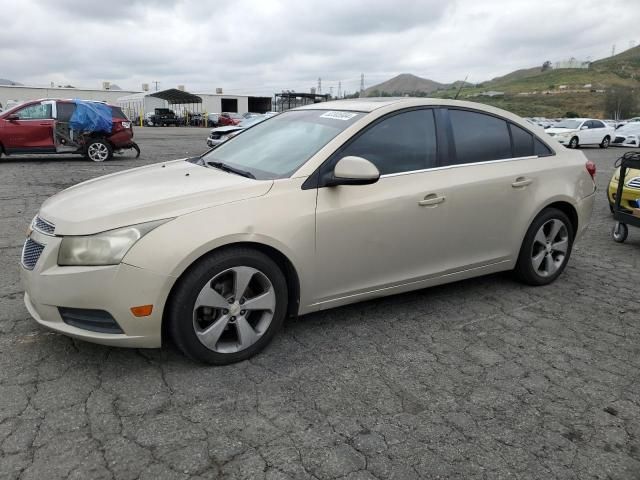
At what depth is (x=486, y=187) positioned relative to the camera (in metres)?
3.90

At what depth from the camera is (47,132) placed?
13.2m

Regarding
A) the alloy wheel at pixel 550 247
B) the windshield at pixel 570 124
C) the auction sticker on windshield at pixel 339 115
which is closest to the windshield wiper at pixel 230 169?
the auction sticker on windshield at pixel 339 115

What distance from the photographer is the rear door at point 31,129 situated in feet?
42.7

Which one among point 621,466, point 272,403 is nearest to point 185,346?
point 272,403

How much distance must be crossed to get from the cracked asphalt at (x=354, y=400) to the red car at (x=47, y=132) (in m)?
10.7

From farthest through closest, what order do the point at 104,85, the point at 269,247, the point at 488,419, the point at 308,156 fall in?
the point at 104,85
the point at 308,156
the point at 269,247
the point at 488,419

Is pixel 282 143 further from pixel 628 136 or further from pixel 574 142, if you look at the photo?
pixel 628 136

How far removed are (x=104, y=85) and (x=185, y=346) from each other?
84.9m

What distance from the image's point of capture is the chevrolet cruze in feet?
9.05

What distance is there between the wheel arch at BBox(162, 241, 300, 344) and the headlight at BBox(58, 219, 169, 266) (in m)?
0.31

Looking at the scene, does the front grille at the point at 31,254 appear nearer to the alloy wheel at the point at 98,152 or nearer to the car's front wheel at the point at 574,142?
the alloy wheel at the point at 98,152

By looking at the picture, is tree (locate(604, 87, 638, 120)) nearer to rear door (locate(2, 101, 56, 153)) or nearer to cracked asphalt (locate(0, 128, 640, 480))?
rear door (locate(2, 101, 56, 153))

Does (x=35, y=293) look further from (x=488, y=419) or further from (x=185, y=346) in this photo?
(x=488, y=419)

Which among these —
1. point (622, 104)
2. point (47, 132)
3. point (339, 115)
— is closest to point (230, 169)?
point (339, 115)
